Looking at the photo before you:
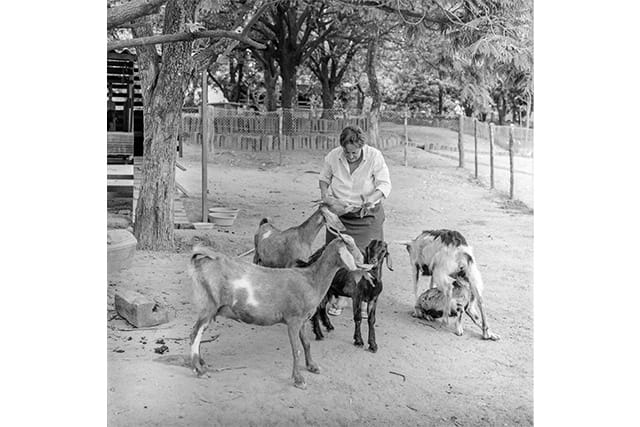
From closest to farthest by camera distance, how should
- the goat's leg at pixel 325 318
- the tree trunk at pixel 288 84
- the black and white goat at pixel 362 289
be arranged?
1. the black and white goat at pixel 362 289
2. the goat's leg at pixel 325 318
3. the tree trunk at pixel 288 84

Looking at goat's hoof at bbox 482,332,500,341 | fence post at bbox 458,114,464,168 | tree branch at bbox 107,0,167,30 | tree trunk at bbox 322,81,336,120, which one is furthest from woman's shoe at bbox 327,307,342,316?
tree branch at bbox 107,0,167,30

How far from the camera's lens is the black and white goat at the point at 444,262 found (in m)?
4.55

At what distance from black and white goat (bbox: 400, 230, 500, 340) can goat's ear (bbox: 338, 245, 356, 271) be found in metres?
0.50

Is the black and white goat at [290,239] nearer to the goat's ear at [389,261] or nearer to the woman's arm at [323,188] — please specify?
the woman's arm at [323,188]

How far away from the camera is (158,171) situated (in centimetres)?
459

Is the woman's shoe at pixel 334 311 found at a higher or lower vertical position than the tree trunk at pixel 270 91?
lower

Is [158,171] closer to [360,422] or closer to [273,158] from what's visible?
[273,158]

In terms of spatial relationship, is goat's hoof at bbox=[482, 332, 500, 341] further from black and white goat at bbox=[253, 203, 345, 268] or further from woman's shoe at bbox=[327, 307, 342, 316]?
black and white goat at bbox=[253, 203, 345, 268]

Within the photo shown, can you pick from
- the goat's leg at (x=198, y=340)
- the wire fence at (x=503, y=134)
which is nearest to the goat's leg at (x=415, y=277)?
the wire fence at (x=503, y=134)

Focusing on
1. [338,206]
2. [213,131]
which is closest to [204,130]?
[213,131]

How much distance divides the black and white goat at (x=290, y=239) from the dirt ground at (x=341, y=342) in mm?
70

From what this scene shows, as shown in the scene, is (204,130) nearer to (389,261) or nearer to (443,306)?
(389,261)
